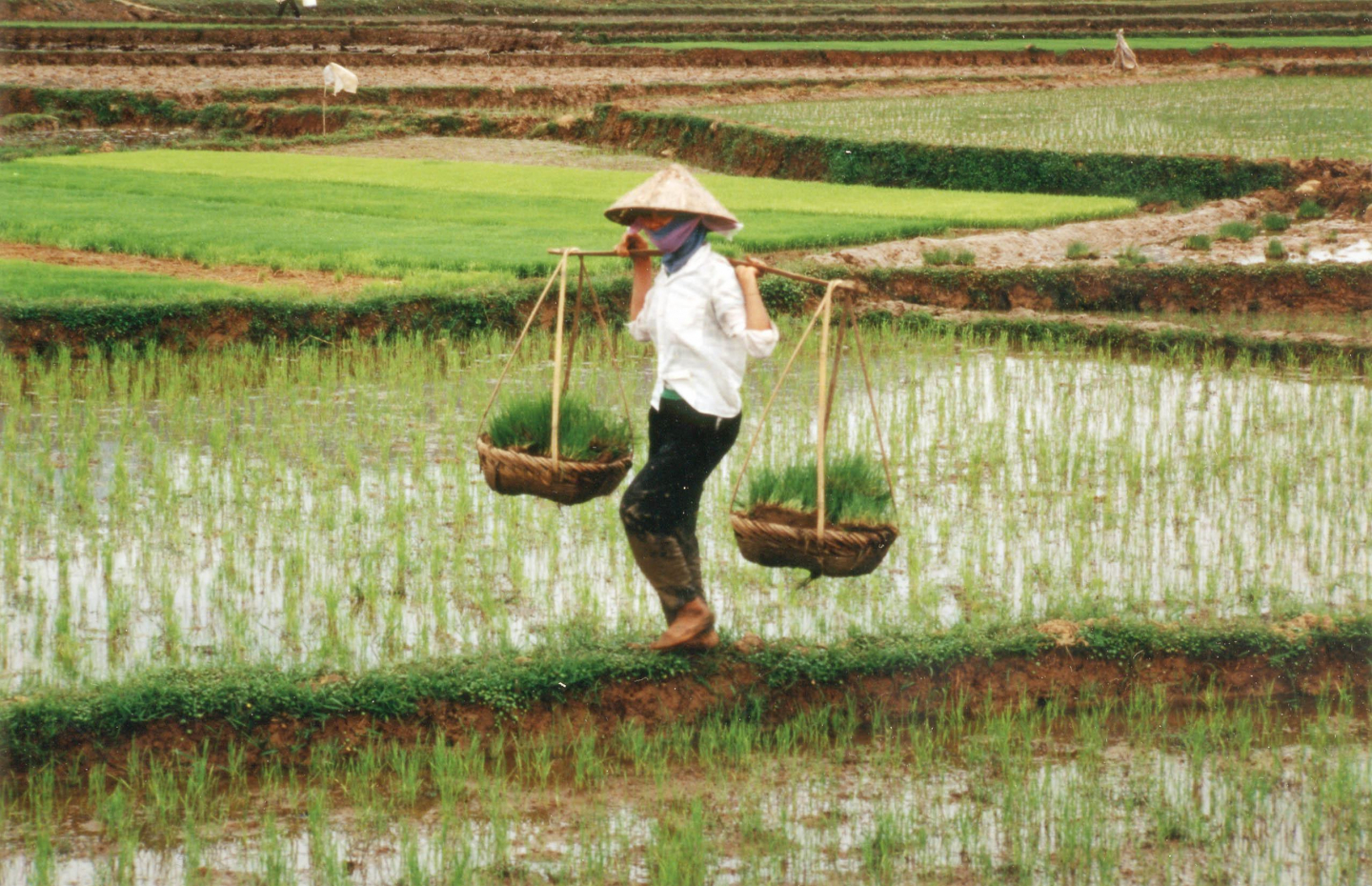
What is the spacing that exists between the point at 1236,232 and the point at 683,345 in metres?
8.50

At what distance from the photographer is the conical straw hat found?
3.31 meters

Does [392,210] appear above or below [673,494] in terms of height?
above

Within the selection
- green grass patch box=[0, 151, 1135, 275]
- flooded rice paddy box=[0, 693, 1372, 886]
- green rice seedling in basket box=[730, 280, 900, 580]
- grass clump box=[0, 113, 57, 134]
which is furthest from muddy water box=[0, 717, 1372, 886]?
grass clump box=[0, 113, 57, 134]

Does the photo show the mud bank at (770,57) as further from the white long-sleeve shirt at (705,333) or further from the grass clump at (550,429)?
the white long-sleeve shirt at (705,333)

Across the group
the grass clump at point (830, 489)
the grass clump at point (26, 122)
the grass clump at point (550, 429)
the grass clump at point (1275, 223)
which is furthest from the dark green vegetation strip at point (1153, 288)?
the grass clump at point (26, 122)

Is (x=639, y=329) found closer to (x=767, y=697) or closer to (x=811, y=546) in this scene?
(x=811, y=546)

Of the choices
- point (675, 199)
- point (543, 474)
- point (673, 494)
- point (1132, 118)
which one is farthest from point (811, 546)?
point (1132, 118)

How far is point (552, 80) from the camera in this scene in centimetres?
2298

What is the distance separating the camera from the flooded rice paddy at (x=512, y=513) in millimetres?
4035

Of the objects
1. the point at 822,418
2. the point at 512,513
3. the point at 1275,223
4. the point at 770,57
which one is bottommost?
the point at 512,513

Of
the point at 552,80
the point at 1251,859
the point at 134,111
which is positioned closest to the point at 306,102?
the point at 134,111

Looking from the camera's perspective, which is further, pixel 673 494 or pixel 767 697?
pixel 767 697

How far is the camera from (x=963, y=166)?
14859 millimetres

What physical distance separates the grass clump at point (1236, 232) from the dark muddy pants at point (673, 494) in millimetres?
8270
